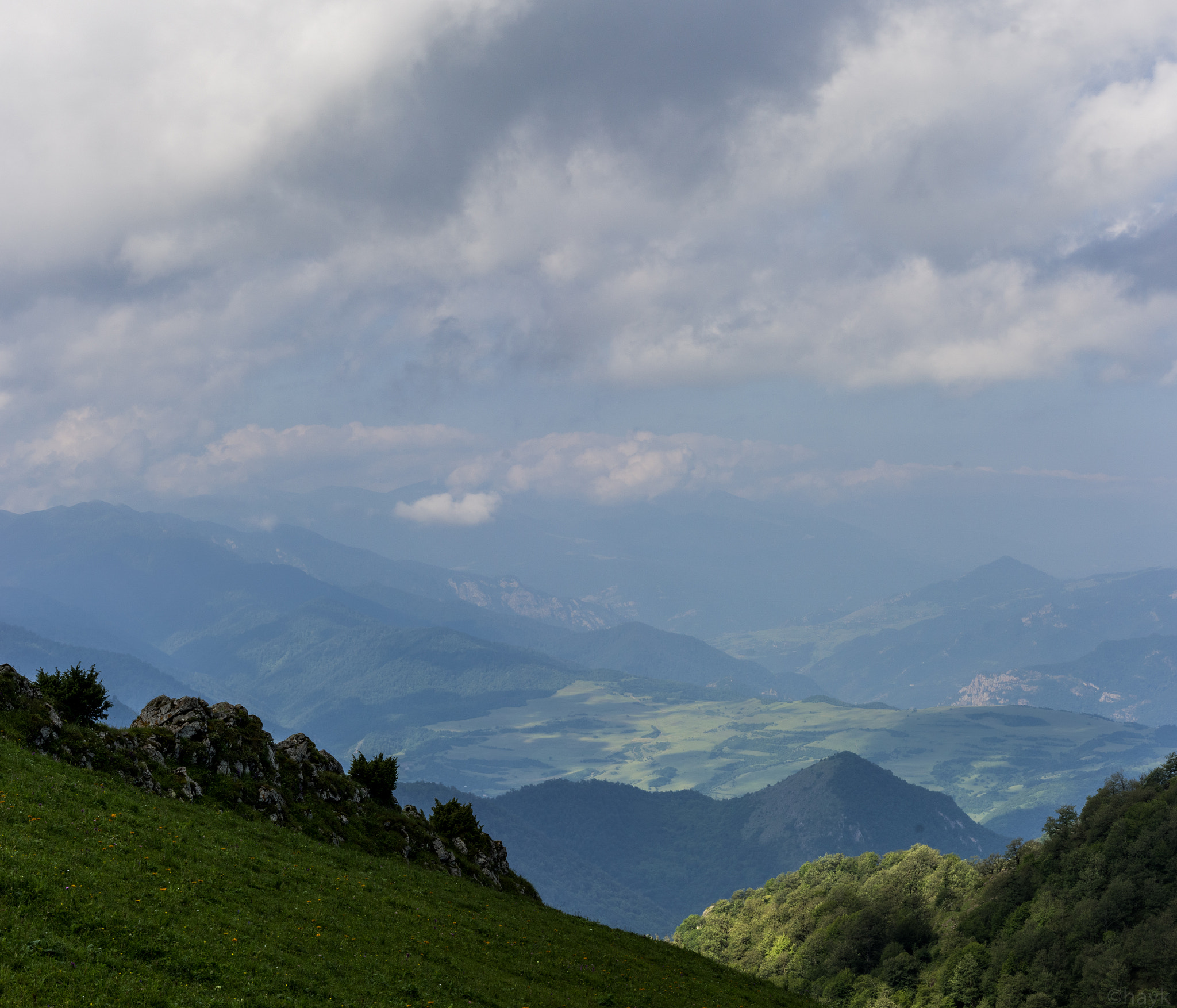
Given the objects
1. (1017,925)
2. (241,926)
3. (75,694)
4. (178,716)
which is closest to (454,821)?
(178,716)

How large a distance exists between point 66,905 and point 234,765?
33361 mm

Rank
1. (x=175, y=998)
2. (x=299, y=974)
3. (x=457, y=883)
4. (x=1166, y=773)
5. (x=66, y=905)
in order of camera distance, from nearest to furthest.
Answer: (x=175, y=998) < (x=66, y=905) < (x=299, y=974) < (x=457, y=883) < (x=1166, y=773)

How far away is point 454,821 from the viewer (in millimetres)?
74125

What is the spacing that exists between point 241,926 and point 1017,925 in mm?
121784

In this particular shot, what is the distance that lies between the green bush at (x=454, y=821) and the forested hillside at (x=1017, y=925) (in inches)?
2981

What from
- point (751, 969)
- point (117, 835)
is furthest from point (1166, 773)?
point (117, 835)

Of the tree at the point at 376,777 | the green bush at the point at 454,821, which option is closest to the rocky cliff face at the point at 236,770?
the green bush at the point at 454,821

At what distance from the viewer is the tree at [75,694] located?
51344 mm

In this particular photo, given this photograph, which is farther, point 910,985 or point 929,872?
point 929,872

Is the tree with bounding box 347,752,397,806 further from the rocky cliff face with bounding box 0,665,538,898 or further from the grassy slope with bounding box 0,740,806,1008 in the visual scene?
the grassy slope with bounding box 0,740,806,1008

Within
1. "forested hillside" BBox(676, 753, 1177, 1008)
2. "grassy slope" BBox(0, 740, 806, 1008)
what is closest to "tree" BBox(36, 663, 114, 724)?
"grassy slope" BBox(0, 740, 806, 1008)

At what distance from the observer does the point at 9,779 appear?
34156mm

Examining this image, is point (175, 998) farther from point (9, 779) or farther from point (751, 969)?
point (751, 969)

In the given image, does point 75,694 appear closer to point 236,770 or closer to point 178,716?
point 178,716
